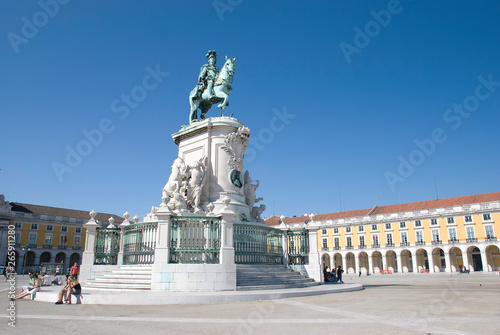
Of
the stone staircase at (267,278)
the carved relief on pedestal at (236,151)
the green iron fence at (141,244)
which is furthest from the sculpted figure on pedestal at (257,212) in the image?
the green iron fence at (141,244)

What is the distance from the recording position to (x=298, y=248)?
51.1 feet

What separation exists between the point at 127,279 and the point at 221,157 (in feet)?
20.8

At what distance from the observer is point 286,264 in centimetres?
1496

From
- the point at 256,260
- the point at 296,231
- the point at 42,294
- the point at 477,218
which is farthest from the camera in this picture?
the point at 477,218

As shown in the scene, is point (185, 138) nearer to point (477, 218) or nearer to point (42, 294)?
point (42, 294)

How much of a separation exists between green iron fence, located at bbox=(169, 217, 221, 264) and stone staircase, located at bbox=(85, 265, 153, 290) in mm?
1004

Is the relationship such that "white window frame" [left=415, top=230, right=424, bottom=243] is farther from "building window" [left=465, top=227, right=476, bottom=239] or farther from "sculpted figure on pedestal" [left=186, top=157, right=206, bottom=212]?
"sculpted figure on pedestal" [left=186, top=157, right=206, bottom=212]

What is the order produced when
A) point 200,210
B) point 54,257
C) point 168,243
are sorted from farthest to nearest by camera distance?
point 54,257 < point 200,210 < point 168,243

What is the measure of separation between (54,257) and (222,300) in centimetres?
6711

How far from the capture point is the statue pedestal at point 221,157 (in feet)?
50.5

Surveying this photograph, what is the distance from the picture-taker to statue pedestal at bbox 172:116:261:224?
15398 mm

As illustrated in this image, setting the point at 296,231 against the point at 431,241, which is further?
the point at 431,241

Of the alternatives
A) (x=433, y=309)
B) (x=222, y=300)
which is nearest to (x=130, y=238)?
(x=222, y=300)

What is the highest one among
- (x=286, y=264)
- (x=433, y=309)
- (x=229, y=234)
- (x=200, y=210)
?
(x=200, y=210)
